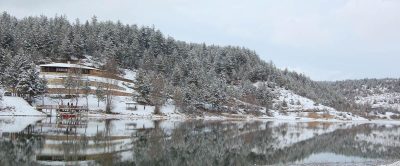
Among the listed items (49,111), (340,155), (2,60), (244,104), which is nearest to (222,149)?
(340,155)

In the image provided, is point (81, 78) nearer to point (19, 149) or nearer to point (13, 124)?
point (13, 124)

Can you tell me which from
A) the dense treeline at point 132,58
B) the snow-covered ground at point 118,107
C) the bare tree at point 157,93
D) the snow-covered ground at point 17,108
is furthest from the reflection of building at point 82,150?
the dense treeline at point 132,58

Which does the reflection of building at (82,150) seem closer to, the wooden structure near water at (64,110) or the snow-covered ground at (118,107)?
the wooden structure near water at (64,110)

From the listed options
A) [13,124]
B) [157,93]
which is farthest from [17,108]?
[157,93]

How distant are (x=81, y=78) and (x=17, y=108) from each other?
33.5m

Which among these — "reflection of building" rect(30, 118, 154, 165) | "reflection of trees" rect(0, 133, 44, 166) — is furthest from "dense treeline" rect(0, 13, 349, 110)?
"reflection of building" rect(30, 118, 154, 165)

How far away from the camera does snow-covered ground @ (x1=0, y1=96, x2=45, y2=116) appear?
334 ft

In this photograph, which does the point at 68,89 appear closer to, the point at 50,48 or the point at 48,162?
the point at 50,48

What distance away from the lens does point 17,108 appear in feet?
343

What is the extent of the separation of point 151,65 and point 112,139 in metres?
123

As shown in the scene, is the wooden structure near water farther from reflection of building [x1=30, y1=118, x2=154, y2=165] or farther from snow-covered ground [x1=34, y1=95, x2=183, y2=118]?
reflection of building [x1=30, y1=118, x2=154, y2=165]

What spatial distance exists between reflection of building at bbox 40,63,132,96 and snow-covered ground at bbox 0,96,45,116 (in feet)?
63.3

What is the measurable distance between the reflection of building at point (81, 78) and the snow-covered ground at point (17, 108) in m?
19.3

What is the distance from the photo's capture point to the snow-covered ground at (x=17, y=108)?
102m
